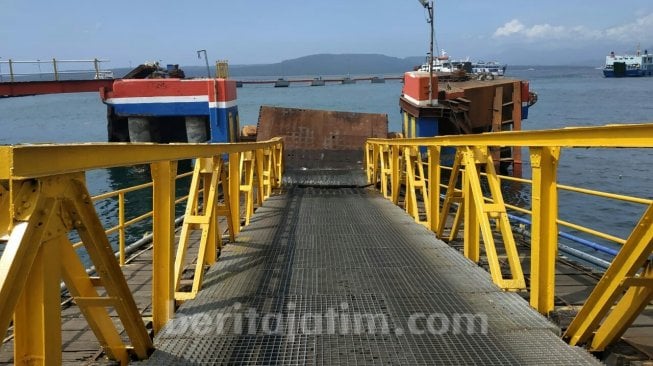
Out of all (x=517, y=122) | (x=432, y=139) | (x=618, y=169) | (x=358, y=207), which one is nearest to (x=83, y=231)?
(x=432, y=139)

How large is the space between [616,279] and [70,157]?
2.68 metres

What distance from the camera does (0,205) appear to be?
1762 mm

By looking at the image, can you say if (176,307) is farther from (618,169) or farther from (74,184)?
(618,169)

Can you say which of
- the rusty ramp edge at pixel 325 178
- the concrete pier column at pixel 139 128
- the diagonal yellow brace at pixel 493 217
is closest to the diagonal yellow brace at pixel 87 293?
the diagonal yellow brace at pixel 493 217

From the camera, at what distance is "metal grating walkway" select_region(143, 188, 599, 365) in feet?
9.74

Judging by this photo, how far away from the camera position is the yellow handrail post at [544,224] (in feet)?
10.8

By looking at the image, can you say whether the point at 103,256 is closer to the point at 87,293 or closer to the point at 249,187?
the point at 87,293

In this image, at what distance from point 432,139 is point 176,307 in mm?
3403

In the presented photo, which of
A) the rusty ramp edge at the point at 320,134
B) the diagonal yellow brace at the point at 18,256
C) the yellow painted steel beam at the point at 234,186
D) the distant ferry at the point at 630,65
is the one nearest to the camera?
the diagonal yellow brace at the point at 18,256

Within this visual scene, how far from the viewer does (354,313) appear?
11.6 feet

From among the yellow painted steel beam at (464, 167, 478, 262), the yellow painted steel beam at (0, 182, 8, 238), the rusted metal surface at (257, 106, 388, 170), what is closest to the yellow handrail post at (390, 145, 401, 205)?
the yellow painted steel beam at (464, 167, 478, 262)

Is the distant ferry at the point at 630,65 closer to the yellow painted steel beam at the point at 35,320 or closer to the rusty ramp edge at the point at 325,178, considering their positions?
the rusty ramp edge at the point at 325,178

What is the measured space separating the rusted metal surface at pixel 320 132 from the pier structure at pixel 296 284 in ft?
33.9

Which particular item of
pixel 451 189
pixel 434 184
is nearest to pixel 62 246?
pixel 451 189
